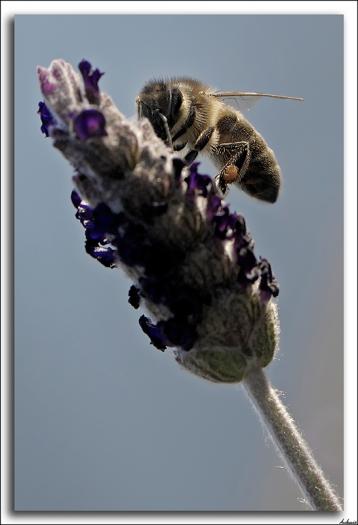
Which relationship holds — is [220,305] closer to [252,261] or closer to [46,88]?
[252,261]

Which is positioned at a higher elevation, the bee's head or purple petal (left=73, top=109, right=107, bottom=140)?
the bee's head

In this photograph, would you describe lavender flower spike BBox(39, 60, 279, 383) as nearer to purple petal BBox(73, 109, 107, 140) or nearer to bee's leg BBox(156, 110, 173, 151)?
purple petal BBox(73, 109, 107, 140)

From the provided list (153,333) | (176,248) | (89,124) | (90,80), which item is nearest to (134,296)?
(153,333)

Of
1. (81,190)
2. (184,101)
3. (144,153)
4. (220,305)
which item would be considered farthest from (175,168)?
(184,101)

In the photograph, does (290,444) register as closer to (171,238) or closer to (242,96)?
(171,238)

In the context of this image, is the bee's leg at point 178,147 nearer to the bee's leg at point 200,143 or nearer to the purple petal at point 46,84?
the bee's leg at point 200,143

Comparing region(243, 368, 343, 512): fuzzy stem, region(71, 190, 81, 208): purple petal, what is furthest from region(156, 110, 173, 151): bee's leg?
region(243, 368, 343, 512): fuzzy stem

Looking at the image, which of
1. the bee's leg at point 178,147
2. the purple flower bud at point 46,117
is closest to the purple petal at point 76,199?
the purple flower bud at point 46,117
